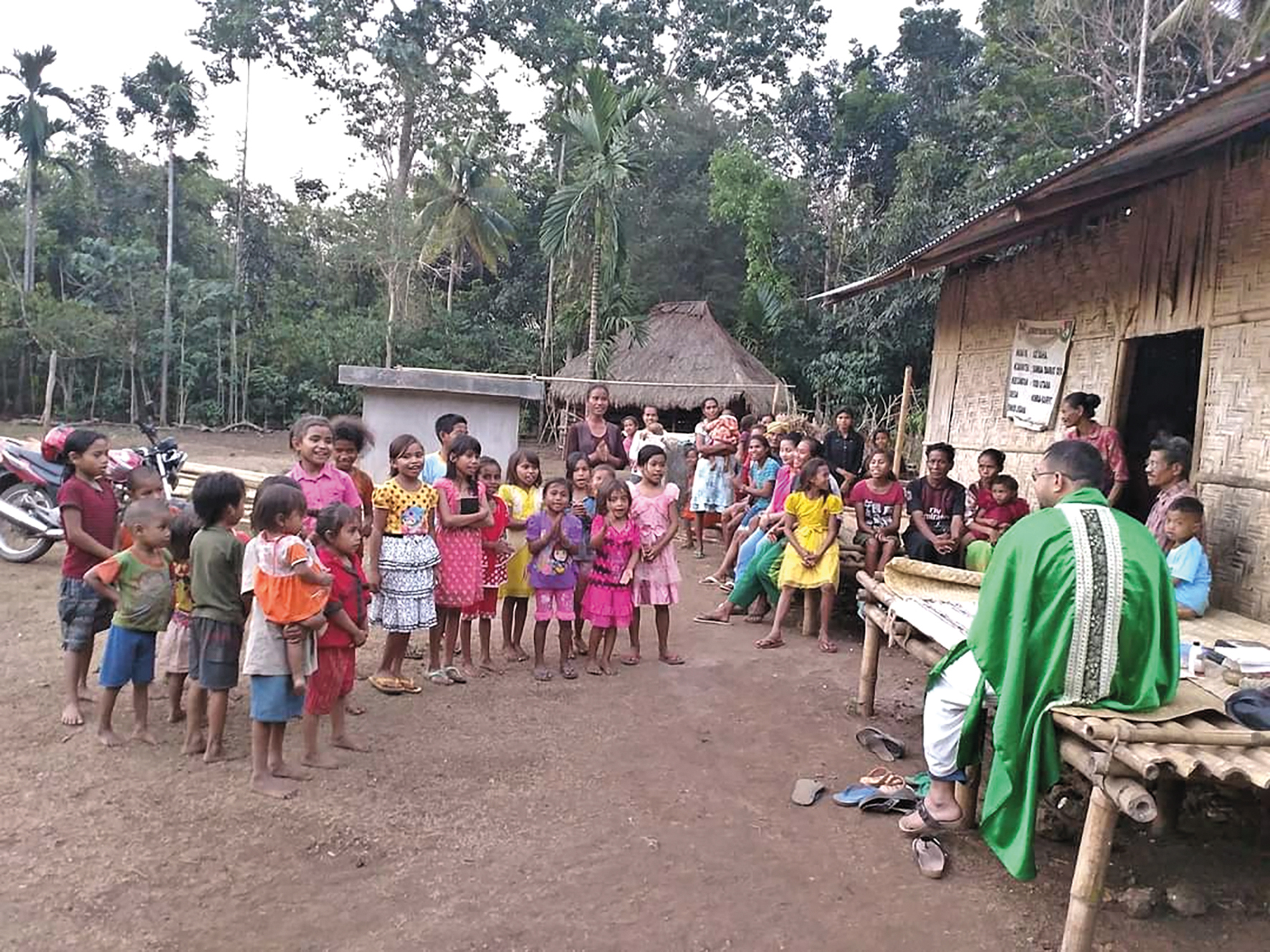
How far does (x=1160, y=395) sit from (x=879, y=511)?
3403mm

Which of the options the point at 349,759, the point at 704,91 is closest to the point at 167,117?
the point at 704,91

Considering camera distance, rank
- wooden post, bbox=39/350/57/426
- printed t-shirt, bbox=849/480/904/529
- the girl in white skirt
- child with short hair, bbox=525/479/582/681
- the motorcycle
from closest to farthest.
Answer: the girl in white skirt
child with short hair, bbox=525/479/582/681
printed t-shirt, bbox=849/480/904/529
the motorcycle
wooden post, bbox=39/350/57/426

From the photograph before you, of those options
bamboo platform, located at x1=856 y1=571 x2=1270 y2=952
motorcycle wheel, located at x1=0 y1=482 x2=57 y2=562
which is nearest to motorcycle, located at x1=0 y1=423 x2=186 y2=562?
motorcycle wheel, located at x1=0 y1=482 x2=57 y2=562

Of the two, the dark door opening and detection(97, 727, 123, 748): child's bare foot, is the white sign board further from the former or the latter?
detection(97, 727, 123, 748): child's bare foot

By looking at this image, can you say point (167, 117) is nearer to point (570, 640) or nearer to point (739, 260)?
point (739, 260)

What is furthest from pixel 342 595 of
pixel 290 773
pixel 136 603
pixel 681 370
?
pixel 681 370

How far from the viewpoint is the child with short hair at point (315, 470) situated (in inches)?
163

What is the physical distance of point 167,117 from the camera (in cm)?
2159

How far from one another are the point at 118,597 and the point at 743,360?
16132 millimetres

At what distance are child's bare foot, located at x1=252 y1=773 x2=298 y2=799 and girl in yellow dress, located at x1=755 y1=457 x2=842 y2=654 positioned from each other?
10.8 feet

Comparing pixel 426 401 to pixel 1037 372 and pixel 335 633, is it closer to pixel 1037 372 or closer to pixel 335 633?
pixel 1037 372

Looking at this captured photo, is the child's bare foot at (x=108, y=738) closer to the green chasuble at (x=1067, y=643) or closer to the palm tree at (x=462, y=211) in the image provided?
the green chasuble at (x=1067, y=643)

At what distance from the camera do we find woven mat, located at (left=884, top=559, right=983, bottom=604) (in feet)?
14.7

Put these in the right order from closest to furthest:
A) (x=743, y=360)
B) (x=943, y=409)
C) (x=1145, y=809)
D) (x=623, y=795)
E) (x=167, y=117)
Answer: (x=1145, y=809), (x=623, y=795), (x=943, y=409), (x=743, y=360), (x=167, y=117)
